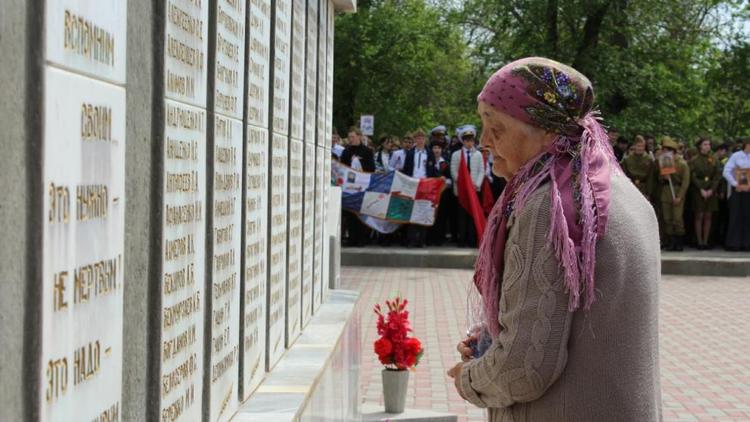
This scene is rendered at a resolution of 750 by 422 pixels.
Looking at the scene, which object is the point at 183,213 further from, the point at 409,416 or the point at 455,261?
the point at 455,261

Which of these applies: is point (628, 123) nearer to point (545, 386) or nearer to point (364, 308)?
point (364, 308)

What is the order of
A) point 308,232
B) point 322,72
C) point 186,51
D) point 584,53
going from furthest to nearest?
point 584,53 < point 322,72 < point 308,232 < point 186,51

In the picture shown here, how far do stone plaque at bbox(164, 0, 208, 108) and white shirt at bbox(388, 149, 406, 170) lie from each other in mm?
16273

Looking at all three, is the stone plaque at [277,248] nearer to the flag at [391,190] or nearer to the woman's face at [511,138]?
the woman's face at [511,138]

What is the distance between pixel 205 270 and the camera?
9.57 feet

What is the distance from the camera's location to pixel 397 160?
19.2m

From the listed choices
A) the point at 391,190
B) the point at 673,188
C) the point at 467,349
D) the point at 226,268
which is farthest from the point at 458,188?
the point at 226,268

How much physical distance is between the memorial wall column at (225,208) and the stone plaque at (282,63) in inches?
28.4

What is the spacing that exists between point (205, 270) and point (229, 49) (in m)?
0.63

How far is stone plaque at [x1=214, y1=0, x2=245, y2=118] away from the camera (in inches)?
117

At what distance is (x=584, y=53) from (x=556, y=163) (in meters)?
24.9

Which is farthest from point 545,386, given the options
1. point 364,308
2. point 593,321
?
point 364,308

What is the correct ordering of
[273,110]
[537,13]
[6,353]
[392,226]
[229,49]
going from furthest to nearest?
[537,13], [392,226], [273,110], [229,49], [6,353]

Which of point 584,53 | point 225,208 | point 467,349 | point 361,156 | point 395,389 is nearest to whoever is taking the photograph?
point 225,208
